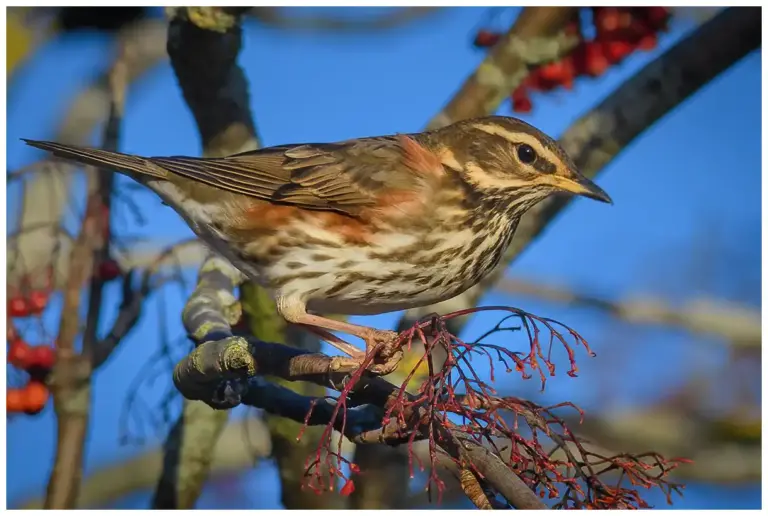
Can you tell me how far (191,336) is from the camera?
9.55ft

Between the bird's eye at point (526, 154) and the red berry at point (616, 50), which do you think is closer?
the bird's eye at point (526, 154)

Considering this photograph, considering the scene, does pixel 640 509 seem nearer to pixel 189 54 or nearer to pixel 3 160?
pixel 189 54

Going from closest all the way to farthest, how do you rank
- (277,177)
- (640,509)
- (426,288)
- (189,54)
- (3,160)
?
(640,509)
(426,288)
(277,177)
(189,54)
(3,160)

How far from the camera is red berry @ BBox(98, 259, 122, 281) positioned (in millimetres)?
3436

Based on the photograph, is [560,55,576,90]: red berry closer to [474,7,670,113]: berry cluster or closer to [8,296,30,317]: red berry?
[474,7,670,113]: berry cluster

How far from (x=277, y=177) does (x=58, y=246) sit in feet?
3.25

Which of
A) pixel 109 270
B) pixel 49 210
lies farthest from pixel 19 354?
pixel 49 210

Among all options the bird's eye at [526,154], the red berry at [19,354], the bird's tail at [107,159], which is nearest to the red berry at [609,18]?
the bird's eye at [526,154]

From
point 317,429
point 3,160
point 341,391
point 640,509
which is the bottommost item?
point 640,509

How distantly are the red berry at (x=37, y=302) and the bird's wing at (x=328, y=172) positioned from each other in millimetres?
905

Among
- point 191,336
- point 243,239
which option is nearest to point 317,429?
point 191,336

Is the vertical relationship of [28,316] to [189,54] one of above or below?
below

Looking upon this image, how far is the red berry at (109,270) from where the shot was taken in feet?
11.3

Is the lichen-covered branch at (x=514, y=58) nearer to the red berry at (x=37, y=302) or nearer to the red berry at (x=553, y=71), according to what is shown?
the red berry at (x=553, y=71)
